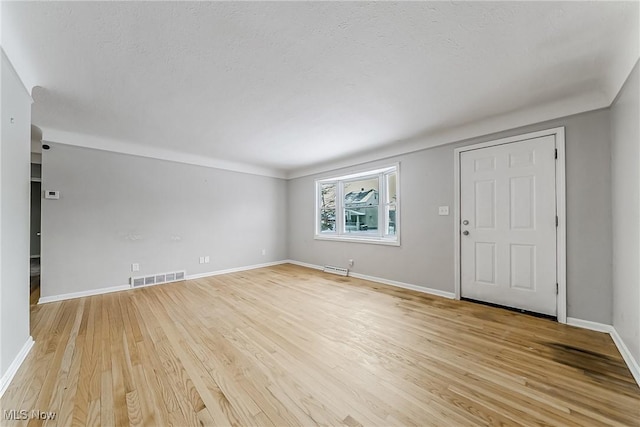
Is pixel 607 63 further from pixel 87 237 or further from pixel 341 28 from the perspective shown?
pixel 87 237

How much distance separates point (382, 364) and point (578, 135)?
10.1 ft

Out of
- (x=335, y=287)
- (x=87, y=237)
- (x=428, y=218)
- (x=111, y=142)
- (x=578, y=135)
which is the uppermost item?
(x=111, y=142)

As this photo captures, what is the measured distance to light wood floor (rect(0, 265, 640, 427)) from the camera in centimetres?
136

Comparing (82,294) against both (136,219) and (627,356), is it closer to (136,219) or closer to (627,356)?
(136,219)

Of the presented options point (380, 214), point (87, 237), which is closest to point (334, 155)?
point (380, 214)

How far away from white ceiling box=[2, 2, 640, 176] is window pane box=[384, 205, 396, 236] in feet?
4.95

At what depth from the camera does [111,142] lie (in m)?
3.73

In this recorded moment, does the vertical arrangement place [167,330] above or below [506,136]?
below

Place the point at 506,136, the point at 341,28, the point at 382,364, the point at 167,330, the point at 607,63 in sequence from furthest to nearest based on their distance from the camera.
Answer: the point at 506,136, the point at 167,330, the point at 607,63, the point at 382,364, the point at 341,28

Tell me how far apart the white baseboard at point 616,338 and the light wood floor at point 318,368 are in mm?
65

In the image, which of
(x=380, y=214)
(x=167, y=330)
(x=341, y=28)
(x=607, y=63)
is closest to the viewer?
(x=341, y=28)

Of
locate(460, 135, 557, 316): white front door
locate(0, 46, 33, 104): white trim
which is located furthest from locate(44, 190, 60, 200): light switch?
locate(460, 135, 557, 316): white front door

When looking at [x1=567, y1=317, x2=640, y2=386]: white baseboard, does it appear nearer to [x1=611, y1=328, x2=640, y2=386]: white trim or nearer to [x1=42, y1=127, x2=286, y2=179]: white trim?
[x1=611, y1=328, x2=640, y2=386]: white trim

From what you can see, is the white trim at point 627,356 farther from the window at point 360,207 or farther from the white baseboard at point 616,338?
the window at point 360,207
